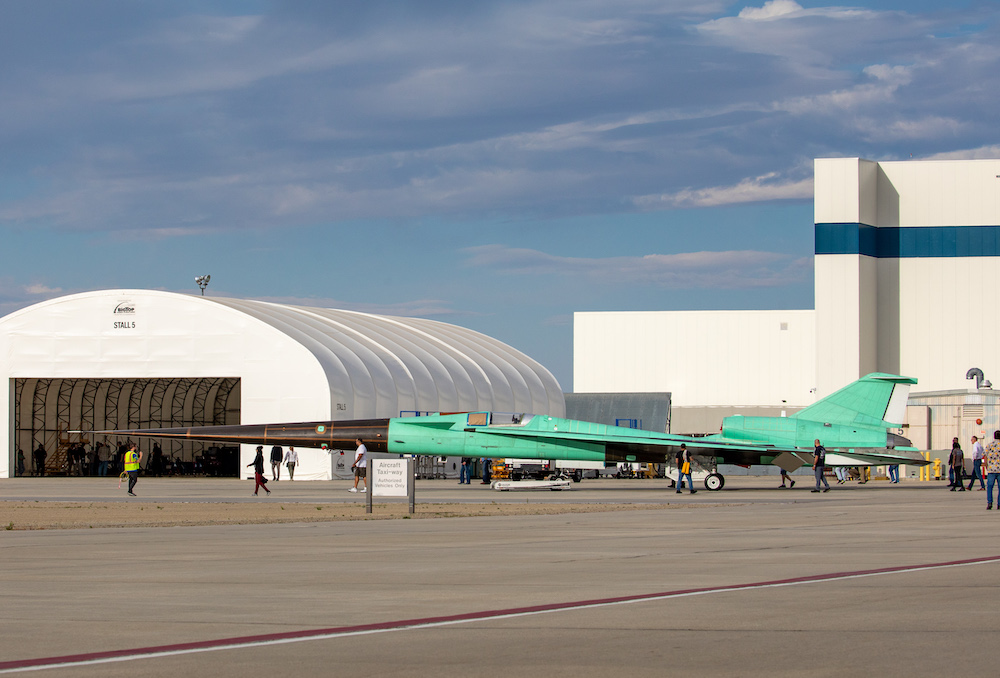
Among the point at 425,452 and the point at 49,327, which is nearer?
the point at 425,452

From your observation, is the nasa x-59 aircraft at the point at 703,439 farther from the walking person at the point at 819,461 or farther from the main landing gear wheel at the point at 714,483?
the walking person at the point at 819,461

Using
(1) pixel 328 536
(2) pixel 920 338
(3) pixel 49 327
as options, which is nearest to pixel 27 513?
(1) pixel 328 536

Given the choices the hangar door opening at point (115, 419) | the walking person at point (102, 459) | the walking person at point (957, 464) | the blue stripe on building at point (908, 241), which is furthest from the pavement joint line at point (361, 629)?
the walking person at point (102, 459)

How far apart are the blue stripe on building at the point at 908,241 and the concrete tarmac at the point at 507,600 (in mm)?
35210

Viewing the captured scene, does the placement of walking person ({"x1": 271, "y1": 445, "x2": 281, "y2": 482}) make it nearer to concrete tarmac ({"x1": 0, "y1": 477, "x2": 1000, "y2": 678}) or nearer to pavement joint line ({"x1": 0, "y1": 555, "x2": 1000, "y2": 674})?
concrete tarmac ({"x1": 0, "y1": 477, "x2": 1000, "y2": 678})

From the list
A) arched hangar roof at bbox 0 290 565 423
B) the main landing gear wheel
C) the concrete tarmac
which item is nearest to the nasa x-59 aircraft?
the main landing gear wheel

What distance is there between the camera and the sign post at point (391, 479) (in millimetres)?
23469

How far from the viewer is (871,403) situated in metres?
36.2

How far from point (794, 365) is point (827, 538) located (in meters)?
44.3

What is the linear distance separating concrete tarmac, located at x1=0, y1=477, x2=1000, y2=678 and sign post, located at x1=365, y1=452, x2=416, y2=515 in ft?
15.3

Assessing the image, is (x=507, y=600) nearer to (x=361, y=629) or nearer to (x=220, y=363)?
(x=361, y=629)

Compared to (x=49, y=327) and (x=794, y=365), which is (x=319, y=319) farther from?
(x=794, y=365)

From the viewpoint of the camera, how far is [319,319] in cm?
5331

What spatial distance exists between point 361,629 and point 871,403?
101ft
